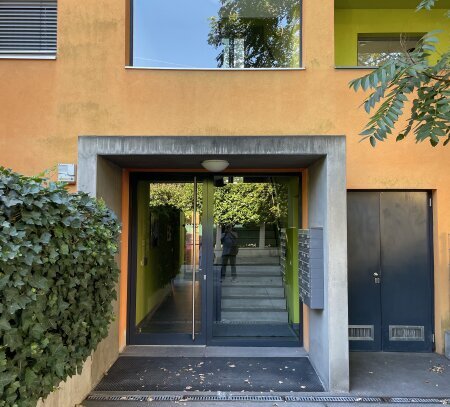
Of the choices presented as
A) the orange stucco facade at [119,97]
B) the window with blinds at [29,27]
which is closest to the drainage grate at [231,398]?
the orange stucco facade at [119,97]

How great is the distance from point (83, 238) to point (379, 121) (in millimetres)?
2610

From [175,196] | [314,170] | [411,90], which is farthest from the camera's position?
[175,196]

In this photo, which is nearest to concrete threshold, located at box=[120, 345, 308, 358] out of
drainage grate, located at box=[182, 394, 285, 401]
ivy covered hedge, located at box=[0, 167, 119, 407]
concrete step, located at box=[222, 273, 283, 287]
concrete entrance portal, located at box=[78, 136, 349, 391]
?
concrete entrance portal, located at box=[78, 136, 349, 391]

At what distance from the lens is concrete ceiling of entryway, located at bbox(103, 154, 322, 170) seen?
16.5 feet

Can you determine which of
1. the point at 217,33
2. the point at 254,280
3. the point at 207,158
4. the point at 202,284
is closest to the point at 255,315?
the point at 254,280

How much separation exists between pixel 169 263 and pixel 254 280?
1483 mm

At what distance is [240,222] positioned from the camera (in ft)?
20.5

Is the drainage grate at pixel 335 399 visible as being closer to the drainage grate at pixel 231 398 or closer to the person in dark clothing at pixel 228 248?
the drainage grate at pixel 231 398

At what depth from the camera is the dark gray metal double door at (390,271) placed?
19.4ft

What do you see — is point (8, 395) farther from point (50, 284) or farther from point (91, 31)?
point (91, 31)

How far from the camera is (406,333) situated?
5.91 metres

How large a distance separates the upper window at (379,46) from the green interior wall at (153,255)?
4.16 metres

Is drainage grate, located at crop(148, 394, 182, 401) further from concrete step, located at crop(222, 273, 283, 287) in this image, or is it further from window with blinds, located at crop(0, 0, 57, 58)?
window with blinds, located at crop(0, 0, 57, 58)

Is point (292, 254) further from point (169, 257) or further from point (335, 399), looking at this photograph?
point (335, 399)
